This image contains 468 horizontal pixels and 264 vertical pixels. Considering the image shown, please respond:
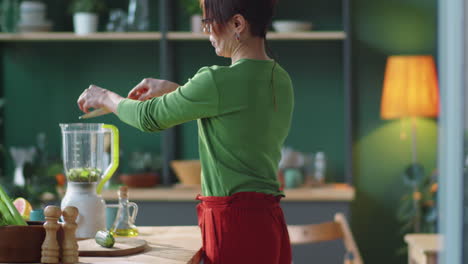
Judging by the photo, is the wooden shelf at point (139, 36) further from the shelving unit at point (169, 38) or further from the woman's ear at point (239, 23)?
the woman's ear at point (239, 23)

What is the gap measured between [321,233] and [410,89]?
1.26 m

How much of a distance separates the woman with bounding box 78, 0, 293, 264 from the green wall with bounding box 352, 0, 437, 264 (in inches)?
108

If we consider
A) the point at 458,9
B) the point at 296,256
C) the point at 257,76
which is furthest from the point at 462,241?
the point at 296,256

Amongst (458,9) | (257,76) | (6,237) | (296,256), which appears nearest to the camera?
(458,9)

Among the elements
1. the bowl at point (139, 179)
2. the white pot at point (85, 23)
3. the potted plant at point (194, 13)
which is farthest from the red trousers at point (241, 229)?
the white pot at point (85, 23)

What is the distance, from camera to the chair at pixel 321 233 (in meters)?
3.20

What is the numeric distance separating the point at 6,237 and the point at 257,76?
0.68m

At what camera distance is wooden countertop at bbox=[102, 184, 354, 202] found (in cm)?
397

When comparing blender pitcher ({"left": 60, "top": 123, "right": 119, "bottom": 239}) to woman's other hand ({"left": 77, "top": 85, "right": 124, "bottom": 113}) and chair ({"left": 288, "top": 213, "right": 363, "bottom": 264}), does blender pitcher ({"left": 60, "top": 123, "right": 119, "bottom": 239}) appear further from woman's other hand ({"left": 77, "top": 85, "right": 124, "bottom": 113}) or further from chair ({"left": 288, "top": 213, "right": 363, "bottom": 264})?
chair ({"left": 288, "top": 213, "right": 363, "bottom": 264})

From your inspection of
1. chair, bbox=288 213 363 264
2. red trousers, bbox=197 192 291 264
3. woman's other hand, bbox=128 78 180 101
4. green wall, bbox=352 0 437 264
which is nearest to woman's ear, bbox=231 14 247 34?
woman's other hand, bbox=128 78 180 101

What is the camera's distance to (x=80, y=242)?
183 cm

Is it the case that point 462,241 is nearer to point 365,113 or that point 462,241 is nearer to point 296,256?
point 296,256

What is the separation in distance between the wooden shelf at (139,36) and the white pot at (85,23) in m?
0.05

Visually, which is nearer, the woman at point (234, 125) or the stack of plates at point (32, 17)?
the woman at point (234, 125)
